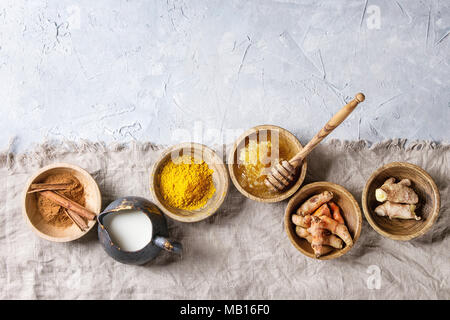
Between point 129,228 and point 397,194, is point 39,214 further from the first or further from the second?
point 397,194

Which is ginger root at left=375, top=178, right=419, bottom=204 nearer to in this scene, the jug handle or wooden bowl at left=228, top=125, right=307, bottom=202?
wooden bowl at left=228, top=125, right=307, bottom=202

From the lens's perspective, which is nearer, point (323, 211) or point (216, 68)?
point (323, 211)

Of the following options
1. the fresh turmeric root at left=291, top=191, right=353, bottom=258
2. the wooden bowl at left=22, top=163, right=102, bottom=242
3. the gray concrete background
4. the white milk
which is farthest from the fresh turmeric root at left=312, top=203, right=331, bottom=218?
the wooden bowl at left=22, top=163, right=102, bottom=242

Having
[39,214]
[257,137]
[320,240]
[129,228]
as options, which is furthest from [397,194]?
[39,214]

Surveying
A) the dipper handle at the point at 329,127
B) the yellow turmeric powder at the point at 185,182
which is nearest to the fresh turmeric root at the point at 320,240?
the dipper handle at the point at 329,127

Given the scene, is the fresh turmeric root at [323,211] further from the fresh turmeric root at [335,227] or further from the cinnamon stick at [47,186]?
the cinnamon stick at [47,186]

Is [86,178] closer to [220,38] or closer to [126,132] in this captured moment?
[126,132]
